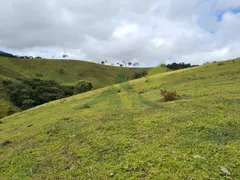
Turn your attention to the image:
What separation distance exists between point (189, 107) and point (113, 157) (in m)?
6.15

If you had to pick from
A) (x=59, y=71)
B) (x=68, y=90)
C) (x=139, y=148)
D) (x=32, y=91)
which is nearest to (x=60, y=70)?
(x=59, y=71)

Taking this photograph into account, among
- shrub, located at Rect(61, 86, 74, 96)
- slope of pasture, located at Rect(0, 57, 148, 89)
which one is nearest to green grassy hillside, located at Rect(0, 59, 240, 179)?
shrub, located at Rect(61, 86, 74, 96)

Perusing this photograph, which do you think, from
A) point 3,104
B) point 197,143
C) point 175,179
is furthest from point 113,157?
point 3,104

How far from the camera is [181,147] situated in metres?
6.59

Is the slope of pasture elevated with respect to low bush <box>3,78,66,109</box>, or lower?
elevated

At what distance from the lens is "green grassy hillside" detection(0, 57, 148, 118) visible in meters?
101

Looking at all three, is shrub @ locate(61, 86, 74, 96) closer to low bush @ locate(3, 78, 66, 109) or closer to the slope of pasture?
low bush @ locate(3, 78, 66, 109)

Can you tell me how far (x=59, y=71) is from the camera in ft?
377

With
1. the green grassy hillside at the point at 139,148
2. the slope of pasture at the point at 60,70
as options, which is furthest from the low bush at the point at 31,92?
the green grassy hillside at the point at 139,148

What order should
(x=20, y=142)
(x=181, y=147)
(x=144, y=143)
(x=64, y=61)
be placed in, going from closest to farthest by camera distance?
(x=181, y=147), (x=144, y=143), (x=20, y=142), (x=64, y=61)

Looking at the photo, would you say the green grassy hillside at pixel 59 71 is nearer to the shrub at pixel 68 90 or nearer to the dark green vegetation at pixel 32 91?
the shrub at pixel 68 90

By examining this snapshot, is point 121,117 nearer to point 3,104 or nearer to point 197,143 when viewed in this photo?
point 197,143

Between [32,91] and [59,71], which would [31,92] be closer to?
[32,91]

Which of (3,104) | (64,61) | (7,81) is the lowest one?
(3,104)
